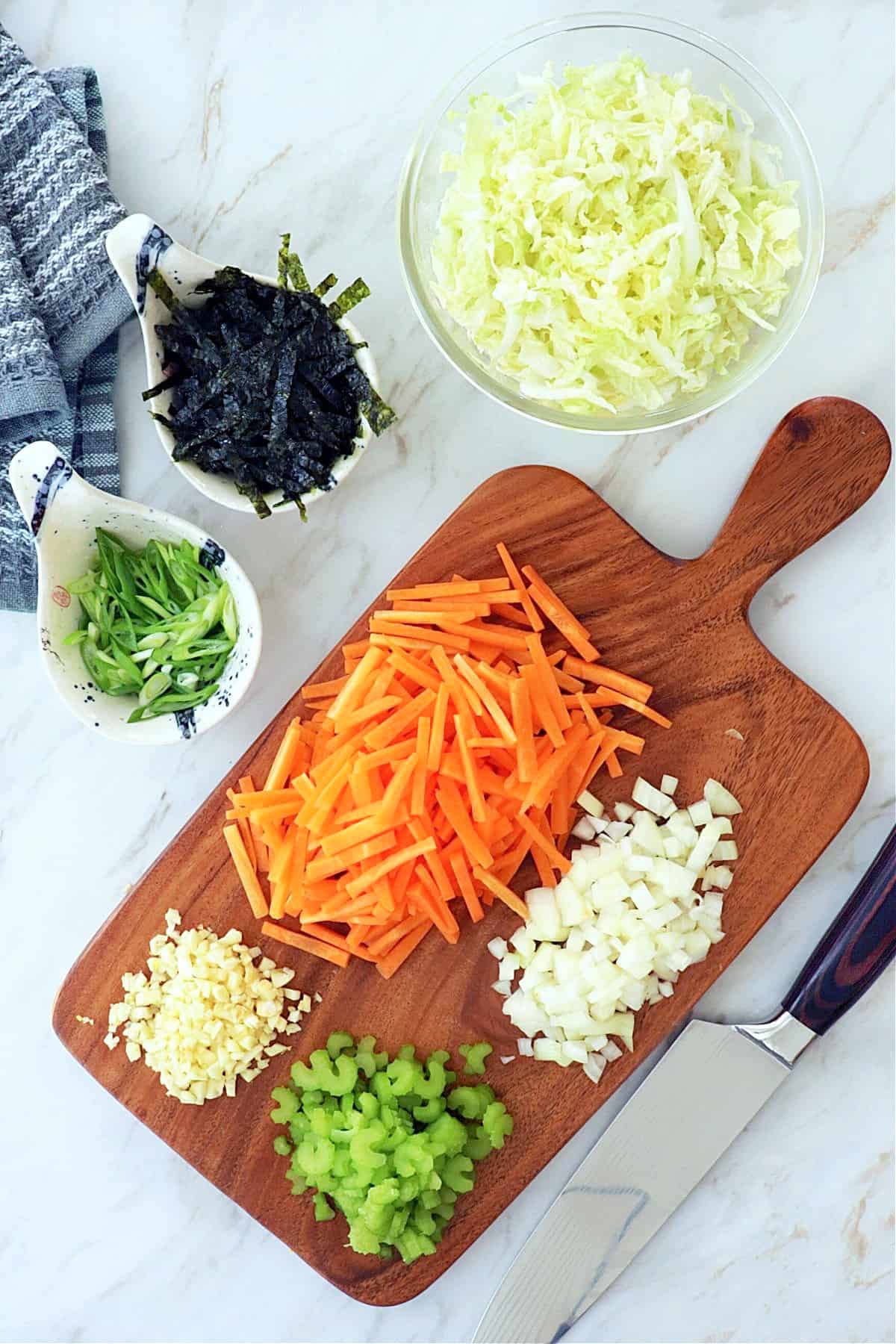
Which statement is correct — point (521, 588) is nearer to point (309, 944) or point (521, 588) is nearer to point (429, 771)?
point (429, 771)

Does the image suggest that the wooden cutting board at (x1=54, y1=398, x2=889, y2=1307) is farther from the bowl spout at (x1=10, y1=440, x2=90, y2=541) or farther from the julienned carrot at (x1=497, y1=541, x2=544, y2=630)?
the bowl spout at (x1=10, y1=440, x2=90, y2=541)

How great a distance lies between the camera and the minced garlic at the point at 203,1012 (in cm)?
194

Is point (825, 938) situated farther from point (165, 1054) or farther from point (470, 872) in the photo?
point (165, 1054)

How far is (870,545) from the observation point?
6.81ft

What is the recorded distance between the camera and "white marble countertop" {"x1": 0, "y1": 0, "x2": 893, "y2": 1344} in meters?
2.03

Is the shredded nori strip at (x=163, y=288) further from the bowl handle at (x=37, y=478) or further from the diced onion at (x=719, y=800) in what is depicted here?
the diced onion at (x=719, y=800)

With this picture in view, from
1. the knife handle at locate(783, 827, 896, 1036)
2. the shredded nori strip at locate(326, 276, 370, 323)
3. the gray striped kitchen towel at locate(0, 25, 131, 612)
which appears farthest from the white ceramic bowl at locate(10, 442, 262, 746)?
the knife handle at locate(783, 827, 896, 1036)

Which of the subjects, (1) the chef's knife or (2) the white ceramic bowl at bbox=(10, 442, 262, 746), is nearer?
(2) the white ceramic bowl at bbox=(10, 442, 262, 746)

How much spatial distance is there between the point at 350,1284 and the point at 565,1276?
40 centimetres

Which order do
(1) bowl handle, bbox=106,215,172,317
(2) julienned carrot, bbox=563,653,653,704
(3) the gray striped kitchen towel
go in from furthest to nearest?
(2) julienned carrot, bbox=563,653,653,704
(3) the gray striped kitchen towel
(1) bowl handle, bbox=106,215,172,317

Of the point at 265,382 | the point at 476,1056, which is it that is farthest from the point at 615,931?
the point at 265,382

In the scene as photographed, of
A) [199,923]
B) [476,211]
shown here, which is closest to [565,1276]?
[199,923]

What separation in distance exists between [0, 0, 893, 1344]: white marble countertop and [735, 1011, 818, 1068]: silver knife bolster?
11 cm

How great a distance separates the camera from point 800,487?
6.44 feet
